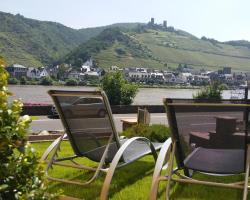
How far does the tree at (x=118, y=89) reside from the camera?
→ 29281mm

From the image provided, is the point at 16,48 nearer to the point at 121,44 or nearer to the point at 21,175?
the point at 121,44

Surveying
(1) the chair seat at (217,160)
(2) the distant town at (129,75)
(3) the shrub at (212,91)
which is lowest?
(2) the distant town at (129,75)

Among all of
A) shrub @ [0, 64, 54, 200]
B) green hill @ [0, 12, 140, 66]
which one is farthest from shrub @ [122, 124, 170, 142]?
green hill @ [0, 12, 140, 66]

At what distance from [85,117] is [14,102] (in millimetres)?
2619

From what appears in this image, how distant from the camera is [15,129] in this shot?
182 centimetres

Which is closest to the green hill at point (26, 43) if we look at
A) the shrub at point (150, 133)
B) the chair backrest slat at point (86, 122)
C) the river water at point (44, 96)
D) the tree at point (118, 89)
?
the river water at point (44, 96)

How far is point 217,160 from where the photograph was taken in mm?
3637

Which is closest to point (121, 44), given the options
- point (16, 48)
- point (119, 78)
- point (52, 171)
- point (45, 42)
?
point (45, 42)

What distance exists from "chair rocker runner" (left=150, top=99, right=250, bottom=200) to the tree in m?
25.4

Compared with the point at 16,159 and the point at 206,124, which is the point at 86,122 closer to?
the point at 206,124

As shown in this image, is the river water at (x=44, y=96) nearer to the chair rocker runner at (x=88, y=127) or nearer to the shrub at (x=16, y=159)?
the chair rocker runner at (x=88, y=127)

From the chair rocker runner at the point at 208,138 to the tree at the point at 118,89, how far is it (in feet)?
83.5

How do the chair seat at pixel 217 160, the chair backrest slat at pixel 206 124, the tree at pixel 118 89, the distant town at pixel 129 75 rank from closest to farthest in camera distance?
the chair backrest slat at pixel 206 124 < the chair seat at pixel 217 160 < the tree at pixel 118 89 < the distant town at pixel 129 75

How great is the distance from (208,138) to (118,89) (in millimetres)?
25537
